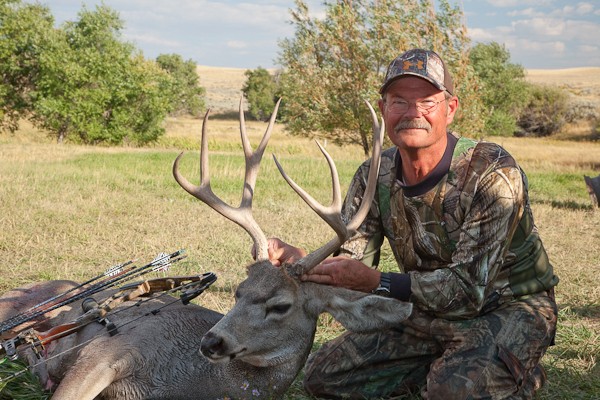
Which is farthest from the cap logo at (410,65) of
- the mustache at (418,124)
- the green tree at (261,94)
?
the green tree at (261,94)

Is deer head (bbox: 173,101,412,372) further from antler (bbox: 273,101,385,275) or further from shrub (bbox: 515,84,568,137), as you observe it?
shrub (bbox: 515,84,568,137)

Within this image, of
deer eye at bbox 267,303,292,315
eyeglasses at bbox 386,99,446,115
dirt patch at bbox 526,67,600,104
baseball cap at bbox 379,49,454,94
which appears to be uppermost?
dirt patch at bbox 526,67,600,104

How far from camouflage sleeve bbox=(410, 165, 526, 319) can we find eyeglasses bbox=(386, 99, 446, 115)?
507 mm

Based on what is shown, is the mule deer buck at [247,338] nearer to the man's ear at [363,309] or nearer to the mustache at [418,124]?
the man's ear at [363,309]

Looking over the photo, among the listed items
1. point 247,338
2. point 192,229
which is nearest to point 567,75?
point 192,229

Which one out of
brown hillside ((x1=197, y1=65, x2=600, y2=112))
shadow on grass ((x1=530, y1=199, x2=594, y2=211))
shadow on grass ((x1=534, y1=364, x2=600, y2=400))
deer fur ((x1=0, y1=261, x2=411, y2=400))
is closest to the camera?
deer fur ((x1=0, y1=261, x2=411, y2=400))

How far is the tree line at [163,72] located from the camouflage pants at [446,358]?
1930 centimetres

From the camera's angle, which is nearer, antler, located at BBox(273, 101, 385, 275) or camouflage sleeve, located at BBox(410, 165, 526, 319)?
antler, located at BBox(273, 101, 385, 275)

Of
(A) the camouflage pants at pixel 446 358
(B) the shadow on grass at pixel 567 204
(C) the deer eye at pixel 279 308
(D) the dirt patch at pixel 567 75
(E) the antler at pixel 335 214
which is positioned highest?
(D) the dirt patch at pixel 567 75

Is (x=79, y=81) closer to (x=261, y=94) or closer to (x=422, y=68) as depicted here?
(x=422, y=68)

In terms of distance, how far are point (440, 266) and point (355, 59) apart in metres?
21.8

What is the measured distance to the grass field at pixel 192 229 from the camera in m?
6.09

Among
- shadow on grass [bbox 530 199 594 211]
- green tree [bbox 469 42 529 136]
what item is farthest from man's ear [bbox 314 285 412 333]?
green tree [bbox 469 42 529 136]

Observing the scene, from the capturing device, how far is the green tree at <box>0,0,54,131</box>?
104 feet
